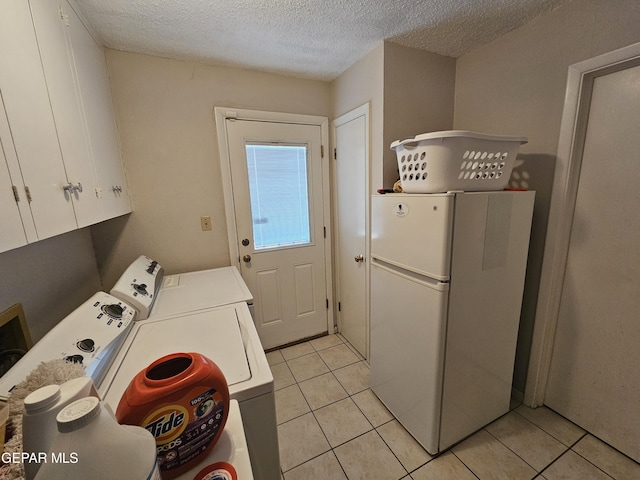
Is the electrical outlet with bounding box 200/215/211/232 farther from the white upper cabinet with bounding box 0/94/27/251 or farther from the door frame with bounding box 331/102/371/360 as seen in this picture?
the white upper cabinet with bounding box 0/94/27/251

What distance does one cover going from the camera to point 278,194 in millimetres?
2252

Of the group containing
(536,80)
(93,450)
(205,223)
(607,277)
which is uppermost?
(536,80)

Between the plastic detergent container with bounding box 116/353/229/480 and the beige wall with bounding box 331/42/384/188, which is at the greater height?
the beige wall with bounding box 331/42/384/188

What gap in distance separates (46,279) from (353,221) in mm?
1852

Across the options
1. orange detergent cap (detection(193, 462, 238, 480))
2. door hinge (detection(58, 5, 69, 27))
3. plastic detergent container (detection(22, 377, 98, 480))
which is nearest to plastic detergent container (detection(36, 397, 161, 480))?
plastic detergent container (detection(22, 377, 98, 480))

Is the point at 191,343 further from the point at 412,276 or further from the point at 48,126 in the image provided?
the point at 412,276

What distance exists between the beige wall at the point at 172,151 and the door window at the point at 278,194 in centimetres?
27

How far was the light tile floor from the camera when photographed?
136 centimetres

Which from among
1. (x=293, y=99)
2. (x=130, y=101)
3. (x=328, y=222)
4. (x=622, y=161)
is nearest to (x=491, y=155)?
(x=622, y=161)

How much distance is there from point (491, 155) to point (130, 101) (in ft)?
7.33

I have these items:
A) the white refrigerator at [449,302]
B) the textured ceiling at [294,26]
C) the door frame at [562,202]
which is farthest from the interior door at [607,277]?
the textured ceiling at [294,26]

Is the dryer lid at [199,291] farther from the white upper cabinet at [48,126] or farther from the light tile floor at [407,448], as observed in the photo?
the light tile floor at [407,448]

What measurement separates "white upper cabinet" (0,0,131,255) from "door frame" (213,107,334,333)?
0.75 meters

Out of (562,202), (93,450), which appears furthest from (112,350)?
(562,202)
